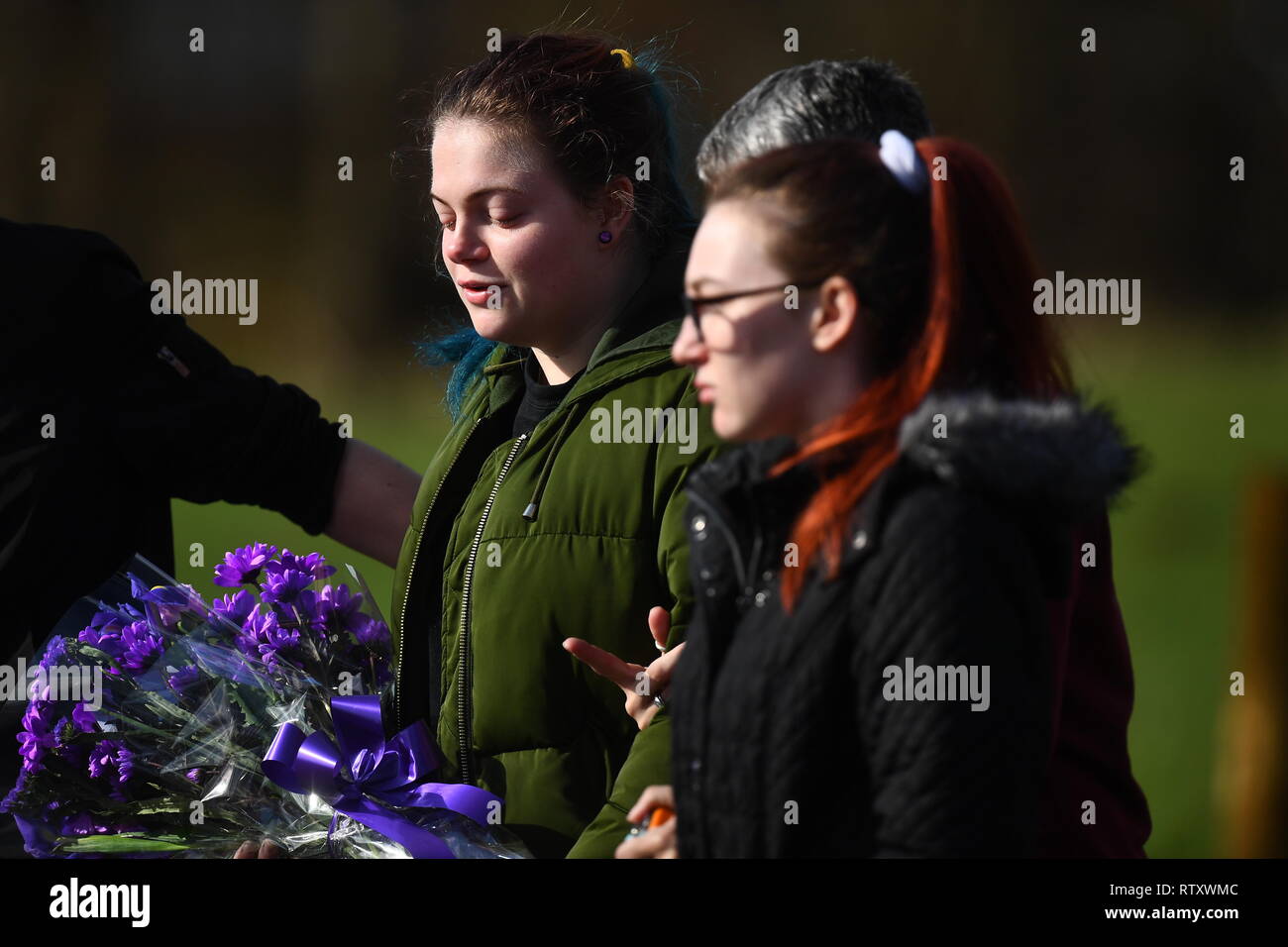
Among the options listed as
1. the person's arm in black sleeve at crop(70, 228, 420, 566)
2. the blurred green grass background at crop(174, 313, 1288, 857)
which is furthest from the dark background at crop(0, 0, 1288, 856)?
the person's arm in black sleeve at crop(70, 228, 420, 566)

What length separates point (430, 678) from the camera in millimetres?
2141

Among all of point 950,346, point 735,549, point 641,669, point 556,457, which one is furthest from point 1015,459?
point 556,457

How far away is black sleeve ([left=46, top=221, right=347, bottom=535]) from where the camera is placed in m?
2.38

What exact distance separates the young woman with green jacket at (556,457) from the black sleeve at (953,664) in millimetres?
534

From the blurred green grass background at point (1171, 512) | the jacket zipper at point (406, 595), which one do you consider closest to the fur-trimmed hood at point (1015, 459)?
the jacket zipper at point (406, 595)

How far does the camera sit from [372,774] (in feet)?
6.40

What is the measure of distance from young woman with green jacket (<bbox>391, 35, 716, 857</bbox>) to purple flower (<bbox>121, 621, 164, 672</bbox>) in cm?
35

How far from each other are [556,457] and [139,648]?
653 mm

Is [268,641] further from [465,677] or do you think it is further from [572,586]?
[572,586]

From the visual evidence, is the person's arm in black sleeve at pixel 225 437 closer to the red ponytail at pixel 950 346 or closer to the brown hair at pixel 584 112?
the brown hair at pixel 584 112

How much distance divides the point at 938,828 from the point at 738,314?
0.53 metres
